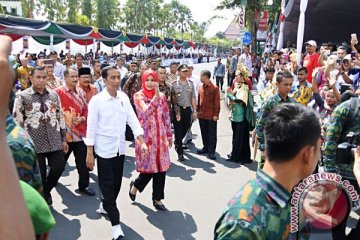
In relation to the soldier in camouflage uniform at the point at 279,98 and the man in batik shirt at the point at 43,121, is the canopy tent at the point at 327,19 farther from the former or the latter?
the man in batik shirt at the point at 43,121

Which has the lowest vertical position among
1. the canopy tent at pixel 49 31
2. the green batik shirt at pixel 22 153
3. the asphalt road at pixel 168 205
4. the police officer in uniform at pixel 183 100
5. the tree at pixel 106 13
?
the asphalt road at pixel 168 205

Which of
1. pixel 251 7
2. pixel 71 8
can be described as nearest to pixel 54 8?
pixel 71 8

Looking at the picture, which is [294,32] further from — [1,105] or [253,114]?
[1,105]

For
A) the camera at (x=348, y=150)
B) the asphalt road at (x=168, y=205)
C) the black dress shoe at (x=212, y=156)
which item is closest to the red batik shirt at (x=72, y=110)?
the asphalt road at (x=168, y=205)

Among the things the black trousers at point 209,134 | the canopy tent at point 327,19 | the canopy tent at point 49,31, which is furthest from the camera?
the canopy tent at point 327,19

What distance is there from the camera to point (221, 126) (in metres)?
10.2

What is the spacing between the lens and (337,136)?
329 cm

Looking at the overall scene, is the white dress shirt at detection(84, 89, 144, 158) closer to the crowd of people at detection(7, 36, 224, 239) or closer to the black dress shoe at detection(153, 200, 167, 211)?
the crowd of people at detection(7, 36, 224, 239)

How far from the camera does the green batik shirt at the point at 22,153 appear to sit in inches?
52.4

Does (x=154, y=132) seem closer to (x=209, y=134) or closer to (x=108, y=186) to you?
(x=108, y=186)

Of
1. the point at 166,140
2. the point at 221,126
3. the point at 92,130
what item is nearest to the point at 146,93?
the point at 166,140

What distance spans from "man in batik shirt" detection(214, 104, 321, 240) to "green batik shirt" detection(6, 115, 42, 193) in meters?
0.73

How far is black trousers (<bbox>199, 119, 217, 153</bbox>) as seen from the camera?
24.0 feet

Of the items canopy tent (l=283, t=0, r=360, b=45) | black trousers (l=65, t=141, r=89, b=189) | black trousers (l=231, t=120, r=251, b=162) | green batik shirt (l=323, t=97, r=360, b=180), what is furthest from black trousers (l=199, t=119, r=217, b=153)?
canopy tent (l=283, t=0, r=360, b=45)
